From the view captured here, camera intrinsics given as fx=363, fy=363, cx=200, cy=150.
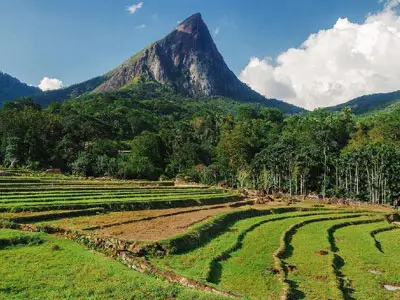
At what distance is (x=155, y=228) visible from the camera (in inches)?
1122

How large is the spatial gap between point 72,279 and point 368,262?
62.2 ft

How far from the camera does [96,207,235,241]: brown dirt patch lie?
2492 centimetres

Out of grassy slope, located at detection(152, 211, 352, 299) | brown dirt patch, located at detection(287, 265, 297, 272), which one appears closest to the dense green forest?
grassy slope, located at detection(152, 211, 352, 299)

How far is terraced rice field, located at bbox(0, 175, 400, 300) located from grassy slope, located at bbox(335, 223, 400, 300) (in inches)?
2.5

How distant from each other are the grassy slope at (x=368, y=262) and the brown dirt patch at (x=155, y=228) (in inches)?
473

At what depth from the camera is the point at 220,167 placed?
99.2m

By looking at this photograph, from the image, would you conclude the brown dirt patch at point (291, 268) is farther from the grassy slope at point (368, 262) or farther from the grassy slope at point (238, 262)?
the grassy slope at point (368, 262)

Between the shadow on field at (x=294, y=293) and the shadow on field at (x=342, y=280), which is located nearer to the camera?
the shadow on field at (x=294, y=293)

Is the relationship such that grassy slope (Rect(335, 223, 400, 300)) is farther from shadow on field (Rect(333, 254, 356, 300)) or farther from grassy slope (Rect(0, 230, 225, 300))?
grassy slope (Rect(0, 230, 225, 300))

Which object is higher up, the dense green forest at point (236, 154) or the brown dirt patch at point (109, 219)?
the dense green forest at point (236, 154)

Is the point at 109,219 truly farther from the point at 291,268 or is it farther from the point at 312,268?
the point at 312,268

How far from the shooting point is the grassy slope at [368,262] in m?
19.0

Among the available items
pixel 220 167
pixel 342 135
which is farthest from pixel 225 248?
pixel 342 135

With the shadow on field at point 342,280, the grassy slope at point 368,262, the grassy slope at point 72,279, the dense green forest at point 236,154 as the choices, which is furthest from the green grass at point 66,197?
the dense green forest at point 236,154
